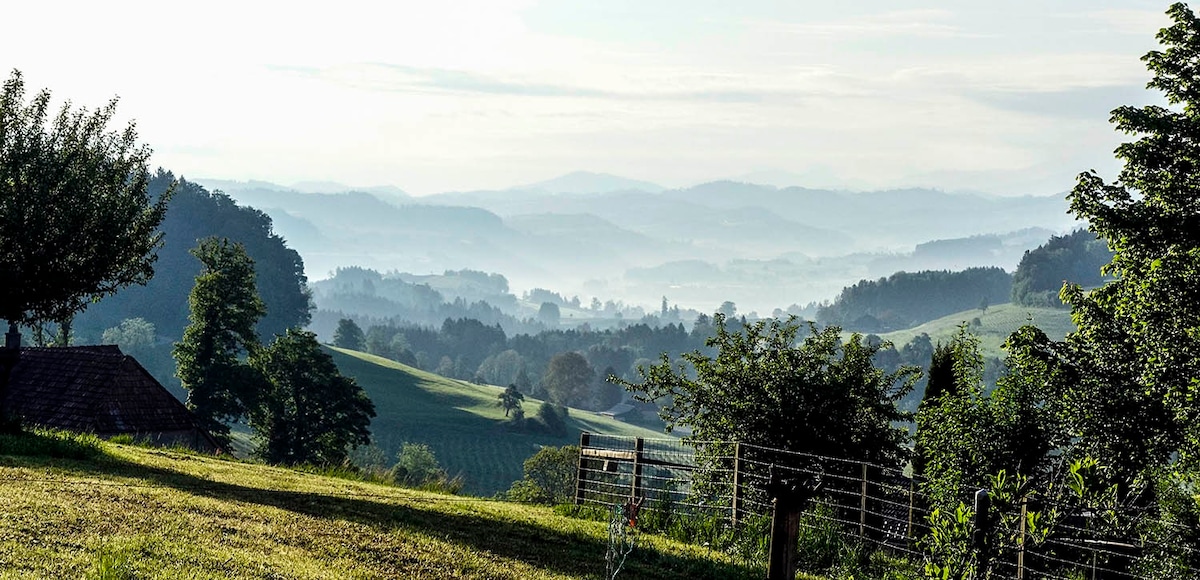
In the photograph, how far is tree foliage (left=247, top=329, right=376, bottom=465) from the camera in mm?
66438

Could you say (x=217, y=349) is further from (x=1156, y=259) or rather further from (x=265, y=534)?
(x=1156, y=259)

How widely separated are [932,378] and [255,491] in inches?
830

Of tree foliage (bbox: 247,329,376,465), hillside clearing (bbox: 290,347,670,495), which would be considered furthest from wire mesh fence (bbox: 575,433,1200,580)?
hillside clearing (bbox: 290,347,670,495)

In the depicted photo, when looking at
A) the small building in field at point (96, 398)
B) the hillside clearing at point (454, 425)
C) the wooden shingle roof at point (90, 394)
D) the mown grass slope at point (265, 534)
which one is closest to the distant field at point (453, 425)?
the hillside clearing at point (454, 425)

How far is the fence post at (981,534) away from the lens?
28.4 ft

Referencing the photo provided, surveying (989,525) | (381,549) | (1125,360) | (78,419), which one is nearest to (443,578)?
(381,549)

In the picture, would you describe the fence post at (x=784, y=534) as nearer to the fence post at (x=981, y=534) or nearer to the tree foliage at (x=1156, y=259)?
the fence post at (x=981, y=534)

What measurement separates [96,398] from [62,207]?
21657 millimetres

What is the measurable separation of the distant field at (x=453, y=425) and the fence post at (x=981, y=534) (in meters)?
124

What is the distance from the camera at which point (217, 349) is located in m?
63.2

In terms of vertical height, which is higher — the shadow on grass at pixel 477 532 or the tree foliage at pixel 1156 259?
the tree foliage at pixel 1156 259

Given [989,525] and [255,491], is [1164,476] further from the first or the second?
[255,491]

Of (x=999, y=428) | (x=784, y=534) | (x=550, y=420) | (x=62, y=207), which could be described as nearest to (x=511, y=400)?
(x=550, y=420)

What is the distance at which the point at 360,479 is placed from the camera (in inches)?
1085
